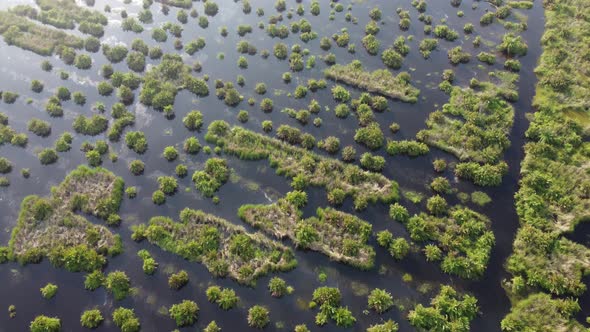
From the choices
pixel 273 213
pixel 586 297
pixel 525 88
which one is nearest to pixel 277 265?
pixel 273 213

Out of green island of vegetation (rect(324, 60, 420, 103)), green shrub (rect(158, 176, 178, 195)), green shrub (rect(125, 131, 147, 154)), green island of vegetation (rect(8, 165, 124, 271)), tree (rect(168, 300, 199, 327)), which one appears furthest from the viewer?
green island of vegetation (rect(324, 60, 420, 103))

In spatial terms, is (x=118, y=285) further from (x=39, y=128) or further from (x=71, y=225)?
(x=39, y=128)

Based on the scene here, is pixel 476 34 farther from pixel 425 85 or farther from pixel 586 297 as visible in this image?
pixel 586 297

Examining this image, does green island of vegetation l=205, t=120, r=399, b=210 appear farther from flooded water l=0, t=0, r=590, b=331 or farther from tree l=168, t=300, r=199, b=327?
tree l=168, t=300, r=199, b=327

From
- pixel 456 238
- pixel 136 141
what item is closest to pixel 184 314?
pixel 136 141

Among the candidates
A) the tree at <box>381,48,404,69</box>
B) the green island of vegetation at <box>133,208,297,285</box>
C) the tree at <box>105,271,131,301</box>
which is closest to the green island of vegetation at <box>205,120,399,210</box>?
the green island of vegetation at <box>133,208,297,285</box>

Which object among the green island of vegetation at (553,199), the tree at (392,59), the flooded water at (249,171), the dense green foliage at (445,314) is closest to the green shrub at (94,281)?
the flooded water at (249,171)
